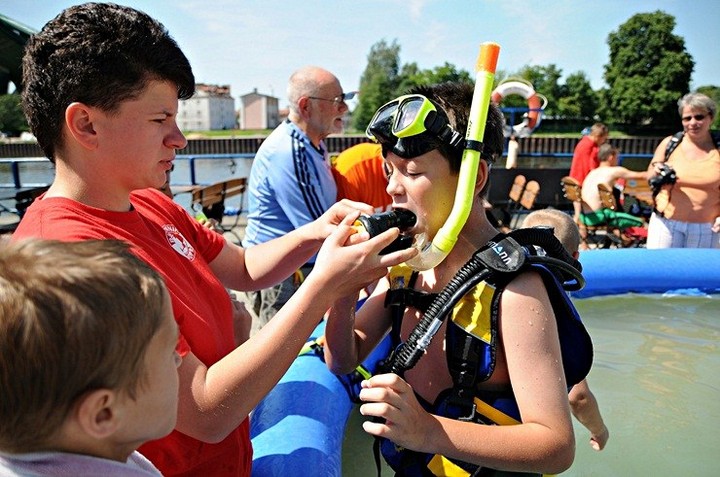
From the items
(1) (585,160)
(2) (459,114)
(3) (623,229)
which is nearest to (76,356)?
(2) (459,114)

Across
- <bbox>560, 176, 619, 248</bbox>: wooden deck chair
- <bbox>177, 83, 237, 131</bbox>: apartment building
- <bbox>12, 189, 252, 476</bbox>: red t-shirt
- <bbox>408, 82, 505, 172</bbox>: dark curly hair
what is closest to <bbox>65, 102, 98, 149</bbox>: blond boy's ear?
<bbox>12, 189, 252, 476</bbox>: red t-shirt

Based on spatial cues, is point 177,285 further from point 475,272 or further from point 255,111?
point 255,111

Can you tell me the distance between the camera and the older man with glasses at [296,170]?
3.61 meters

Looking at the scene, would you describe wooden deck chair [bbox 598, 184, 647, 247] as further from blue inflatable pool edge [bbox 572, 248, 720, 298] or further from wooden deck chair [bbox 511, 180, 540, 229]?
blue inflatable pool edge [bbox 572, 248, 720, 298]

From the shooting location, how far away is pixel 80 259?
0.92 metres

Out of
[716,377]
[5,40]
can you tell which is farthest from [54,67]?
[5,40]

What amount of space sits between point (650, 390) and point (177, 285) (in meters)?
3.50

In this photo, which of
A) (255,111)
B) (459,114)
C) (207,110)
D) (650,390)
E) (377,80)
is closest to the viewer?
(459,114)

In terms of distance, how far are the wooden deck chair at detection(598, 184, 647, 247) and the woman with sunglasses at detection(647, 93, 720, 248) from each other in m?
1.60

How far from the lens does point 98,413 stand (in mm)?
936

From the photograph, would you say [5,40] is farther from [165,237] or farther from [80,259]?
[80,259]

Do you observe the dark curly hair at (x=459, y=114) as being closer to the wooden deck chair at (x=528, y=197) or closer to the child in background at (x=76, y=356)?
the child in background at (x=76, y=356)

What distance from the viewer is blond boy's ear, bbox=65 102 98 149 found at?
1.36 meters

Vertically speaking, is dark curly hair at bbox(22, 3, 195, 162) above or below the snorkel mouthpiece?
above
